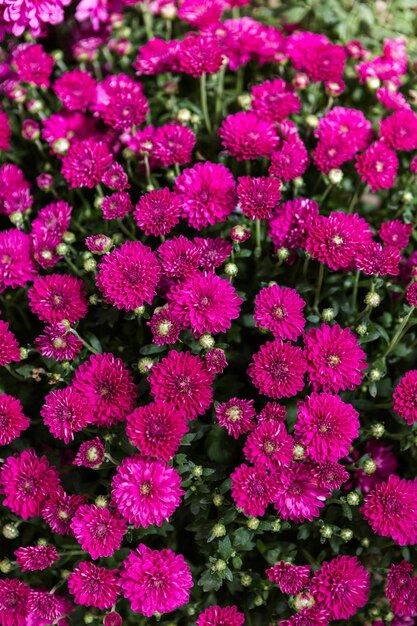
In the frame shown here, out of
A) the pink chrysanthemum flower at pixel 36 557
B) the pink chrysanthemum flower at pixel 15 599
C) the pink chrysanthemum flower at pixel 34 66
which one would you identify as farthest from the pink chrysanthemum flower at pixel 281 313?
the pink chrysanthemum flower at pixel 34 66

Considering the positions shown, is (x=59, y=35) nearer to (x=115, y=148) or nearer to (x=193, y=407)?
(x=115, y=148)

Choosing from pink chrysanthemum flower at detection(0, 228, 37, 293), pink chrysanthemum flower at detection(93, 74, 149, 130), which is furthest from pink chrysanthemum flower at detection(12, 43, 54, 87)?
pink chrysanthemum flower at detection(0, 228, 37, 293)

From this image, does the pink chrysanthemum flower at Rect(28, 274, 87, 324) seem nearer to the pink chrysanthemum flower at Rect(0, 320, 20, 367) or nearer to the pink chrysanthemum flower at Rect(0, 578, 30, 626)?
the pink chrysanthemum flower at Rect(0, 320, 20, 367)

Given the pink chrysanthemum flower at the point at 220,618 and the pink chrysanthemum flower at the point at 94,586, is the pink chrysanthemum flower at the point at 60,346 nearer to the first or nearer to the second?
the pink chrysanthemum flower at the point at 94,586


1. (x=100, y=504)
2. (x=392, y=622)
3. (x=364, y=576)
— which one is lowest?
(x=392, y=622)

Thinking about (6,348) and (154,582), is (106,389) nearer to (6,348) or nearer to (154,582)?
(6,348)


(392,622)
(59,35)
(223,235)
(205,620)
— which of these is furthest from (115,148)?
(392,622)
